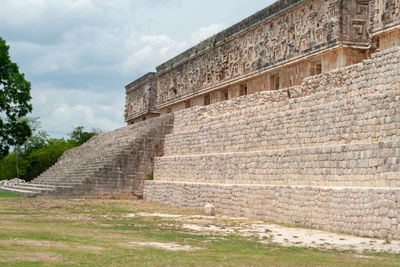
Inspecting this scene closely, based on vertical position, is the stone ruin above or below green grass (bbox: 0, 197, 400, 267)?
above

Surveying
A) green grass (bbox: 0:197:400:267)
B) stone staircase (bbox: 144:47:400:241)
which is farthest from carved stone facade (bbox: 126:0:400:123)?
green grass (bbox: 0:197:400:267)

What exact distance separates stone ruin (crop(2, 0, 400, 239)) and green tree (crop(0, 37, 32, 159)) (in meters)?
2.38

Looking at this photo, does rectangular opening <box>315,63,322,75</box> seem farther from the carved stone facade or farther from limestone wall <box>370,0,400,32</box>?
limestone wall <box>370,0,400,32</box>

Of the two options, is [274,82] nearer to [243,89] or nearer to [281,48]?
[281,48]

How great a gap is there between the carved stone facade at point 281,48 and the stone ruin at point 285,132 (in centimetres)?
4

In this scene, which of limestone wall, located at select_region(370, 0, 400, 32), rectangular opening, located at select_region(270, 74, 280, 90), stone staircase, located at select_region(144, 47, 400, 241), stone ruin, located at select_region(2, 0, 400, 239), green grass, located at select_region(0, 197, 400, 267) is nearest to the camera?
green grass, located at select_region(0, 197, 400, 267)

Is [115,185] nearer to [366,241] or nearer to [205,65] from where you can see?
[205,65]

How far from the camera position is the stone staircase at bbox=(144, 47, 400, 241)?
9.16m

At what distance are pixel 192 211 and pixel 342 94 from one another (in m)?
5.17

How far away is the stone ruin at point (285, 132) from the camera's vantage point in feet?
31.8

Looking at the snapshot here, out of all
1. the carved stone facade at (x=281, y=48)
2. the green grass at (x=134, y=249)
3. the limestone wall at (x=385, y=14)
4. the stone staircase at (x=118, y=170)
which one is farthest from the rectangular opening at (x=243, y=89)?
the green grass at (x=134, y=249)

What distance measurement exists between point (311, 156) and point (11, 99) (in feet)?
57.4

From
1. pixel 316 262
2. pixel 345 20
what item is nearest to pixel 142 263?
pixel 316 262

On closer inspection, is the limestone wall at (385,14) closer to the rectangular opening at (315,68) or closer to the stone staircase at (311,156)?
the stone staircase at (311,156)
